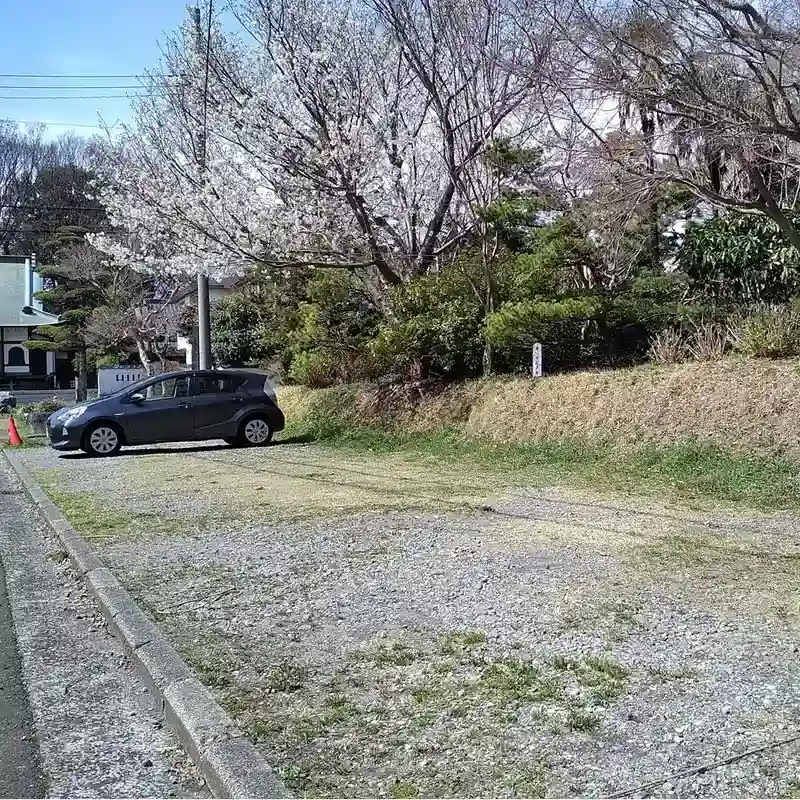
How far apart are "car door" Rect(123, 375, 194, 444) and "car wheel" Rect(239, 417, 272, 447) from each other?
3.50 feet

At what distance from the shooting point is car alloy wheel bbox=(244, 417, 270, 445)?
17156 millimetres

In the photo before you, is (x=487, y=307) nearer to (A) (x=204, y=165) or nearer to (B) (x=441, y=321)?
(B) (x=441, y=321)

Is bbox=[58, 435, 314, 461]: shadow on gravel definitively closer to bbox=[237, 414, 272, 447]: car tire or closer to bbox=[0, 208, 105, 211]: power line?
bbox=[237, 414, 272, 447]: car tire

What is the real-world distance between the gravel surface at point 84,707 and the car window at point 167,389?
9533 mm

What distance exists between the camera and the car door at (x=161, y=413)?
16125 millimetres

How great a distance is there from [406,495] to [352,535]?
2442 millimetres

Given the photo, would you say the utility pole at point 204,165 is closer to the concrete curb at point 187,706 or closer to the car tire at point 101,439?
the car tire at point 101,439

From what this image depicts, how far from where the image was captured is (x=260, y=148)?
16734mm

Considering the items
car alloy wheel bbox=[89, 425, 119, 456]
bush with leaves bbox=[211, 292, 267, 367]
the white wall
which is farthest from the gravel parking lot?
the white wall

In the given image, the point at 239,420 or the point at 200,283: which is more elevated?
the point at 200,283

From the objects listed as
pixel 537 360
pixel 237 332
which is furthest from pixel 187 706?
pixel 237 332

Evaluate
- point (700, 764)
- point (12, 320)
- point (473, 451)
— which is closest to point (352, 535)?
point (700, 764)

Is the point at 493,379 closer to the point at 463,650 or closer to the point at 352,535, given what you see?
the point at 352,535

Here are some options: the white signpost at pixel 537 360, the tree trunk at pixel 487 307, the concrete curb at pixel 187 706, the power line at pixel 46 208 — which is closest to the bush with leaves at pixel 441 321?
the tree trunk at pixel 487 307
